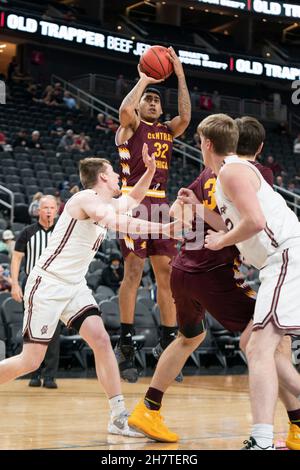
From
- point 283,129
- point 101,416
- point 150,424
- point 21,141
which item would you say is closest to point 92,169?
point 150,424

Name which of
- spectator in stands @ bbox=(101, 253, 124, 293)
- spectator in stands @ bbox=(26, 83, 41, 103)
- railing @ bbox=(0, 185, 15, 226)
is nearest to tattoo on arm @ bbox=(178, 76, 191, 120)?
spectator in stands @ bbox=(101, 253, 124, 293)

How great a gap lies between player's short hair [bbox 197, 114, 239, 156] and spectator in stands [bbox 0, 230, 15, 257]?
8516 mm

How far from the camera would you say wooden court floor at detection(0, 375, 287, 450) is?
545cm

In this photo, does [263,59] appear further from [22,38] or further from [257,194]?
[257,194]

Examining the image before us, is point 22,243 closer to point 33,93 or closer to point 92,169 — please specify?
point 92,169

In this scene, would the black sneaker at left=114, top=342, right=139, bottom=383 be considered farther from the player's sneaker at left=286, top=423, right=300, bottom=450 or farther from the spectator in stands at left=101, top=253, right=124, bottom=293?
the spectator in stands at left=101, top=253, right=124, bottom=293

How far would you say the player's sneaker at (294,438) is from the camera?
5.09m

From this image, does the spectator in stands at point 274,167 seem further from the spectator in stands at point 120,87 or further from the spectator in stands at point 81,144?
the spectator in stands at point 120,87

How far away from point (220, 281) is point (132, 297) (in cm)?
222

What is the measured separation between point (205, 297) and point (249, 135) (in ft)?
3.68

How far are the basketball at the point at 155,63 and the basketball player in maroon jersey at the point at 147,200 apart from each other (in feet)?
1.84

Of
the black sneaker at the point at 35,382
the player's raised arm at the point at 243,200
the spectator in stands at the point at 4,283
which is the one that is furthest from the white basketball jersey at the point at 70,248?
the spectator in stands at the point at 4,283

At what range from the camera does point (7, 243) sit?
13.6 metres

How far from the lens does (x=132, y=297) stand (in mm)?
7469
